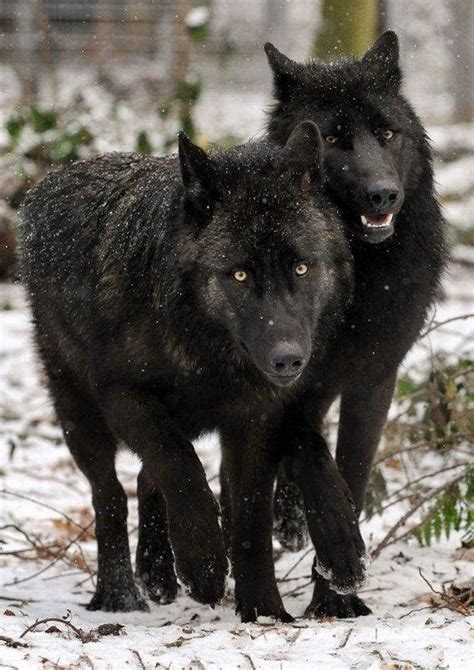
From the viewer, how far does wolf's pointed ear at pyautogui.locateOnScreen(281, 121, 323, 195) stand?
4453 millimetres

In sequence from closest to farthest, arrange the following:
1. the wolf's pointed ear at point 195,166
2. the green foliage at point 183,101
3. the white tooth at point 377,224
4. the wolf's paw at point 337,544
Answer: the wolf's pointed ear at point 195,166, the wolf's paw at point 337,544, the white tooth at point 377,224, the green foliage at point 183,101

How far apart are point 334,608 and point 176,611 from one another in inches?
32.9

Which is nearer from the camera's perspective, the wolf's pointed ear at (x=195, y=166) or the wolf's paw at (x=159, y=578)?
the wolf's pointed ear at (x=195, y=166)

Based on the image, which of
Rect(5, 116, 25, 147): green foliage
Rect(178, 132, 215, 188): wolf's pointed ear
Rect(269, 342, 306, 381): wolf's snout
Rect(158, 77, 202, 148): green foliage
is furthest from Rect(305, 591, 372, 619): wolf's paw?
Rect(5, 116, 25, 147): green foliage

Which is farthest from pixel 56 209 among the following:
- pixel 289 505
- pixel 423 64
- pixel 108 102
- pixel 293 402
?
pixel 423 64

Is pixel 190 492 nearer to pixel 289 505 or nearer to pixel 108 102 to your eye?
pixel 289 505

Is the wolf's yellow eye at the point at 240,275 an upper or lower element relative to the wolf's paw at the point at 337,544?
upper

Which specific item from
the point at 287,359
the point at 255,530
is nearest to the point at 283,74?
the point at 287,359

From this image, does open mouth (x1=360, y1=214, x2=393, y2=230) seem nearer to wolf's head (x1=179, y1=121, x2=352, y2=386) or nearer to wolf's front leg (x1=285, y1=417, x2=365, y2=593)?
wolf's head (x1=179, y1=121, x2=352, y2=386)

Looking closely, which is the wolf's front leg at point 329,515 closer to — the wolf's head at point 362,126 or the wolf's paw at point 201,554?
the wolf's paw at point 201,554

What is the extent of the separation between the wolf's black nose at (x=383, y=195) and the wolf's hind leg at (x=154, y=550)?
1789 millimetres

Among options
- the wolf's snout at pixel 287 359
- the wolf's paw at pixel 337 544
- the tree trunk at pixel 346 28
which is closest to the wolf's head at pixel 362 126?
the wolf's snout at pixel 287 359

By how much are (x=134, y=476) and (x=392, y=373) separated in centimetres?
311

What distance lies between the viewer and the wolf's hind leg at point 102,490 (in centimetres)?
538
